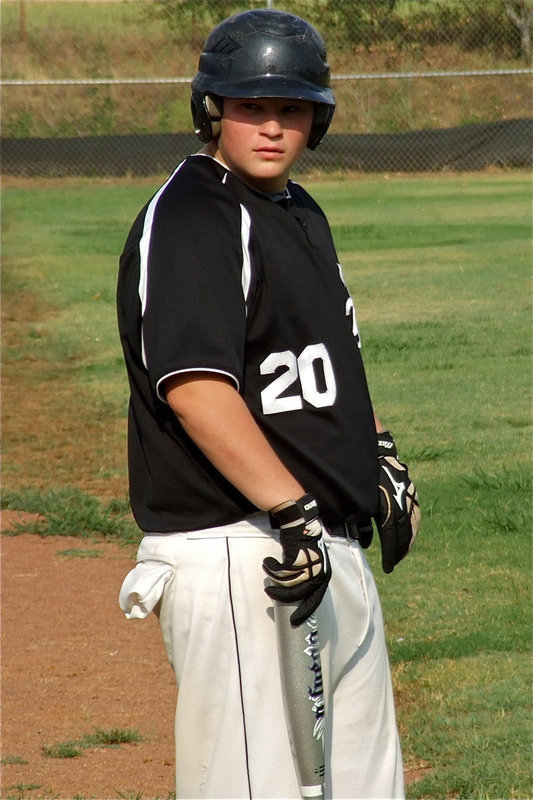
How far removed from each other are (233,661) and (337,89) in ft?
77.4

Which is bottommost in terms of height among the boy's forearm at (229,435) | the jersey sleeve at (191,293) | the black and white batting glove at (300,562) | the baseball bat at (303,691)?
the baseball bat at (303,691)

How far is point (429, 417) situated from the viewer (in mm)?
7836

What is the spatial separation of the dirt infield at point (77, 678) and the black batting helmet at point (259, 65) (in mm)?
2075

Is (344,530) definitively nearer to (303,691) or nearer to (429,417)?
(303,691)

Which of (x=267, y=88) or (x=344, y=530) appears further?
(x=344, y=530)

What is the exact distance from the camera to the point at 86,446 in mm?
7727

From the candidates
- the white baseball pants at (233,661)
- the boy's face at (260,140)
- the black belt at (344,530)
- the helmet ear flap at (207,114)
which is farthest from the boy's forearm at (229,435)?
the helmet ear flap at (207,114)

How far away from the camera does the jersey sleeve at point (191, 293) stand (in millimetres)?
2154

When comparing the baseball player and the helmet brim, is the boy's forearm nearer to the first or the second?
the baseball player

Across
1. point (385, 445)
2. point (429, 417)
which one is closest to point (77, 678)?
point (385, 445)

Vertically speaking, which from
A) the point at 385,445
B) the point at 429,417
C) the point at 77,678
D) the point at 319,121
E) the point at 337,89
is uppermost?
the point at 319,121

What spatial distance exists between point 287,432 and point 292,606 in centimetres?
33

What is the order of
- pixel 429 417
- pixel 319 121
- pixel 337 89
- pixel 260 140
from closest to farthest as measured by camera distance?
pixel 260 140, pixel 319 121, pixel 429 417, pixel 337 89

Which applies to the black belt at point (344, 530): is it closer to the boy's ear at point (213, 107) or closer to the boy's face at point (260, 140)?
the boy's face at point (260, 140)
